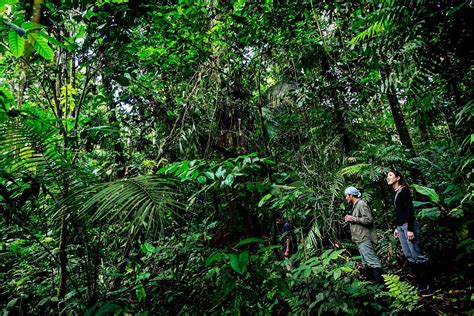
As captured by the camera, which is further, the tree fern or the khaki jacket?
the khaki jacket

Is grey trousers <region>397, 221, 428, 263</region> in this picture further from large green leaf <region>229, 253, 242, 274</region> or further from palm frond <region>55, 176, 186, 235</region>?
palm frond <region>55, 176, 186, 235</region>

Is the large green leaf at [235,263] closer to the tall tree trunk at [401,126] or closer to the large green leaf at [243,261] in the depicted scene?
the large green leaf at [243,261]

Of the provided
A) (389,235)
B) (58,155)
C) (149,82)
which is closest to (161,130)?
(149,82)

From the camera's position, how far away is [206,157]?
3080 millimetres

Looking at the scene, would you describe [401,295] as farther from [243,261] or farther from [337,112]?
[337,112]

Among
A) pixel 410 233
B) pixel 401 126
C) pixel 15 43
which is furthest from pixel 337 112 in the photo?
pixel 15 43

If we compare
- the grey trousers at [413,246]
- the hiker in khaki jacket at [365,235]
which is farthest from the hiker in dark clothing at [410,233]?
the hiker in khaki jacket at [365,235]

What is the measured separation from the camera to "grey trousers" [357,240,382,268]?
4.20 meters

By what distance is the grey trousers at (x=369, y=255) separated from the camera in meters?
4.20

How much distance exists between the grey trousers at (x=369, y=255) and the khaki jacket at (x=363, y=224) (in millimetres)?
73

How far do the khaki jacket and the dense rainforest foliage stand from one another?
44 centimetres

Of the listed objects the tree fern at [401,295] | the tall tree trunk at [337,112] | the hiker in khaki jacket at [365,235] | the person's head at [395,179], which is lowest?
the tree fern at [401,295]

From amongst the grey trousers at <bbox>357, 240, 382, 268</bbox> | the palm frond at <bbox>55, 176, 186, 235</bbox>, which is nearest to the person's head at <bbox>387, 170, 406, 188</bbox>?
the grey trousers at <bbox>357, 240, 382, 268</bbox>

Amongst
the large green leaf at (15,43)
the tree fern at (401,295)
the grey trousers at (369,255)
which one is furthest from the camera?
the grey trousers at (369,255)
